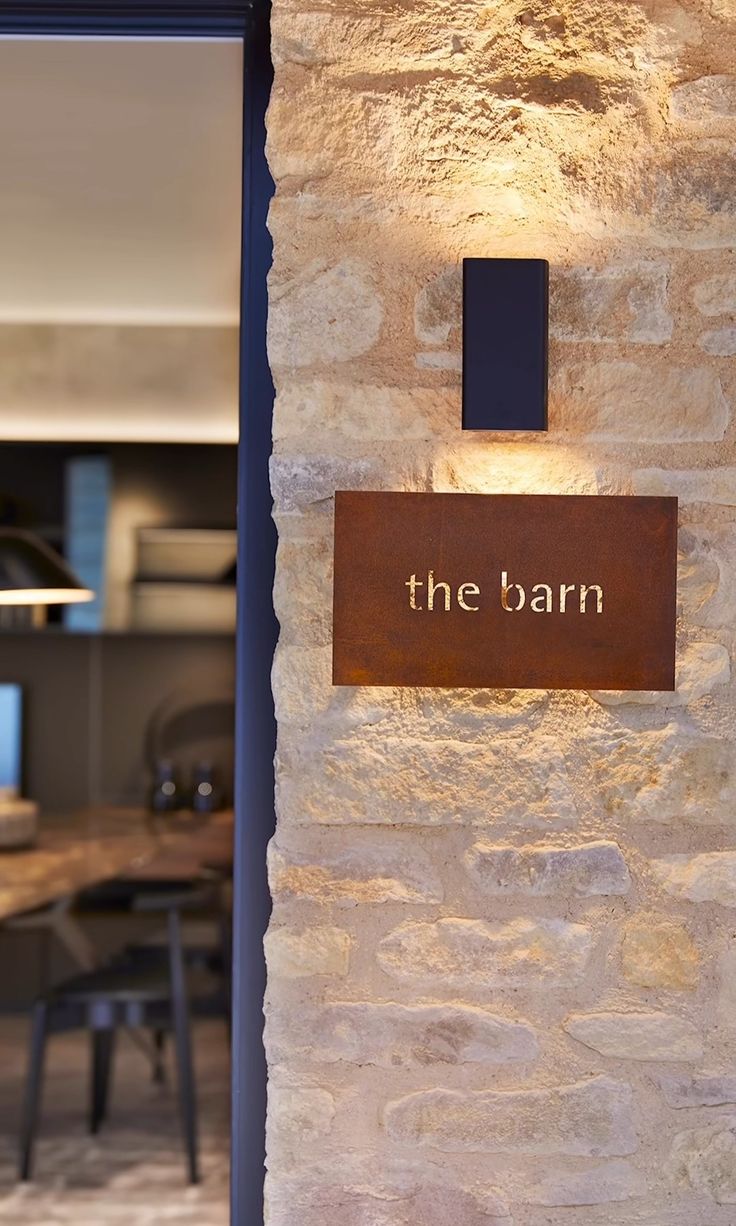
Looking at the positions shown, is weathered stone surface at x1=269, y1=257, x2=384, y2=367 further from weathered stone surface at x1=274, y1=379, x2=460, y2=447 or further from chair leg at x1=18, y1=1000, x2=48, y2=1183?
chair leg at x1=18, y1=1000, x2=48, y2=1183

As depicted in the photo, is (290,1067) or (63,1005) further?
(63,1005)

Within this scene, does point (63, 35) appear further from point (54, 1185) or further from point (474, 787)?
point (54, 1185)

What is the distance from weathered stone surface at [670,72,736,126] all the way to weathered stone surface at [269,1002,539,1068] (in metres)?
1.27

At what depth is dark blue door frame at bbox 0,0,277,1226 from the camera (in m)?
1.68

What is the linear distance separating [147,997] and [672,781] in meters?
1.56

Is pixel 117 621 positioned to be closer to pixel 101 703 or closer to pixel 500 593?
pixel 101 703

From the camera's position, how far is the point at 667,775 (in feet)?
5.32

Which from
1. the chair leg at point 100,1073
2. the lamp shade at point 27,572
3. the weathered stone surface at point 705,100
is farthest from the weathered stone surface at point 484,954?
the lamp shade at point 27,572

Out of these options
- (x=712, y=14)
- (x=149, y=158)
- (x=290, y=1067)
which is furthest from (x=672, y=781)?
(x=149, y=158)

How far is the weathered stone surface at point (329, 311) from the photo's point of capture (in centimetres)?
164

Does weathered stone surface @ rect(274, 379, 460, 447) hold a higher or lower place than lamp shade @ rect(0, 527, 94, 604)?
higher

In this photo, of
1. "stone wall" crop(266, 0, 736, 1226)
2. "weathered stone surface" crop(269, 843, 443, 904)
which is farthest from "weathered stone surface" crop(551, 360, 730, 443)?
"weathered stone surface" crop(269, 843, 443, 904)

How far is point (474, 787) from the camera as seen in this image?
1609mm

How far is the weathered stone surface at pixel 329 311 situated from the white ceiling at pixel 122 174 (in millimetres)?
272
